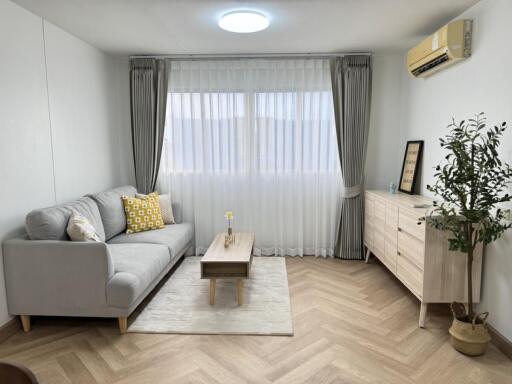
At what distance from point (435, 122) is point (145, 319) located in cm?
334

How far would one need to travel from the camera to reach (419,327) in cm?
280

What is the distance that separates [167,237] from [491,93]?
3.21 metres

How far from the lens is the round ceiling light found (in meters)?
2.91

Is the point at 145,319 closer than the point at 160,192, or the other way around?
the point at 145,319

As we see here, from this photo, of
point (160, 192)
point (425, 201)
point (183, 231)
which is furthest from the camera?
point (160, 192)

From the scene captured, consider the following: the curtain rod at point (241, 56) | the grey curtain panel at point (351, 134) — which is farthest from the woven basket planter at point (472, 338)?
the curtain rod at point (241, 56)

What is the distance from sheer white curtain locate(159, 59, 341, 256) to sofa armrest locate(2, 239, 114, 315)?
206cm

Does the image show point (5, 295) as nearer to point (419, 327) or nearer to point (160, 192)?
point (160, 192)

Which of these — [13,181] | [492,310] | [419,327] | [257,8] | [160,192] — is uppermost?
[257,8]

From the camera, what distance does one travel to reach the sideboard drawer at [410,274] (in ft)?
9.21

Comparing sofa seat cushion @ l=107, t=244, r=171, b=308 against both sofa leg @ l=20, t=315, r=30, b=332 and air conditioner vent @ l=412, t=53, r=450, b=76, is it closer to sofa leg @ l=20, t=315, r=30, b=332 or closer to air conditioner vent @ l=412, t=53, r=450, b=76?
sofa leg @ l=20, t=315, r=30, b=332

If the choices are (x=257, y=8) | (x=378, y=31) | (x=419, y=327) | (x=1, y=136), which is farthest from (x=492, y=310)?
(x=1, y=136)

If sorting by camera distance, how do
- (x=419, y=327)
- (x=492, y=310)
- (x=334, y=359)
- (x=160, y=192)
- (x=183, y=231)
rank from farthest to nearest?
(x=160, y=192) < (x=183, y=231) < (x=419, y=327) < (x=492, y=310) < (x=334, y=359)

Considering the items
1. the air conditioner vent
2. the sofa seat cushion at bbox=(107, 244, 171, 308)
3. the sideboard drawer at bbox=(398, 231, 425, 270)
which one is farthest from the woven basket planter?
the sofa seat cushion at bbox=(107, 244, 171, 308)
